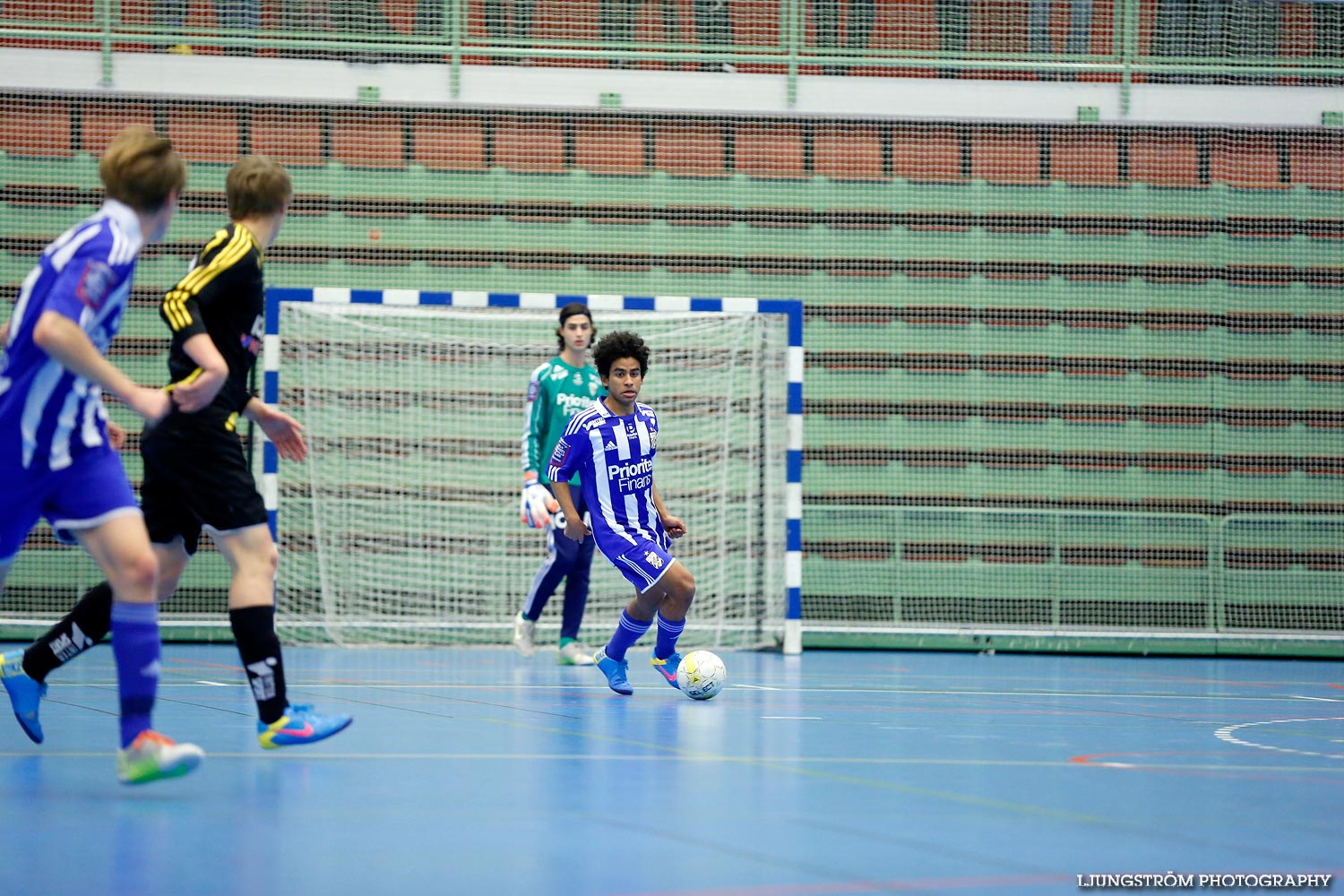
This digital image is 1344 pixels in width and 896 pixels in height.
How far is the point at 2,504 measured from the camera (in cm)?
340

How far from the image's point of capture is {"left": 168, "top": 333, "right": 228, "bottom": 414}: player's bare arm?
3729 mm

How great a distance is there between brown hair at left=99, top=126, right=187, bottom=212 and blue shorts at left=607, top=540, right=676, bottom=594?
124 inches

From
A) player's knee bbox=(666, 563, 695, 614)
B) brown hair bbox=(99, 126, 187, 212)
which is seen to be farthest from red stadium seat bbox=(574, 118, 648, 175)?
brown hair bbox=(99, 126, 187, 212)

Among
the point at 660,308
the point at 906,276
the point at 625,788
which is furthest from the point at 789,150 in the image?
the point at 625,788

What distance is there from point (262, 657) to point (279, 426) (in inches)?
28.5

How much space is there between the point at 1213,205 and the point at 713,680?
8.27 metres

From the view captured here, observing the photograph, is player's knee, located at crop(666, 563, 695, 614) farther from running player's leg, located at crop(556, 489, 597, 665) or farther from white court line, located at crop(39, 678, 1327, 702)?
running player's leg, located at crop(556, 489, 597, 665)

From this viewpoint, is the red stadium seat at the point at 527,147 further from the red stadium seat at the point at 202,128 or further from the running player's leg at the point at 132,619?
the running player's leg at the point at 132,619

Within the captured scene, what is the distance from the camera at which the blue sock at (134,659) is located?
345cm

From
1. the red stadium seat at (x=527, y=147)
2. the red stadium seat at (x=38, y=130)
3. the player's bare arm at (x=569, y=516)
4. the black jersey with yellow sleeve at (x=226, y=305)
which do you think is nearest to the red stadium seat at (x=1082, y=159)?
the red stadium seat at (x=527, y=147)

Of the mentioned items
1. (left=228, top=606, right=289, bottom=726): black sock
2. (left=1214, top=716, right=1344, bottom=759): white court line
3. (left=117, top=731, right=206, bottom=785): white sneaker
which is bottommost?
(left=1214, top=716, right=1344, bottom=759): white court line

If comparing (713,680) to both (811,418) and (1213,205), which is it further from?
(1213,205)

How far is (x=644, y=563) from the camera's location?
629 cm

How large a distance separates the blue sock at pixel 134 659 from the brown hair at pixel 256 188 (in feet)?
4.36
